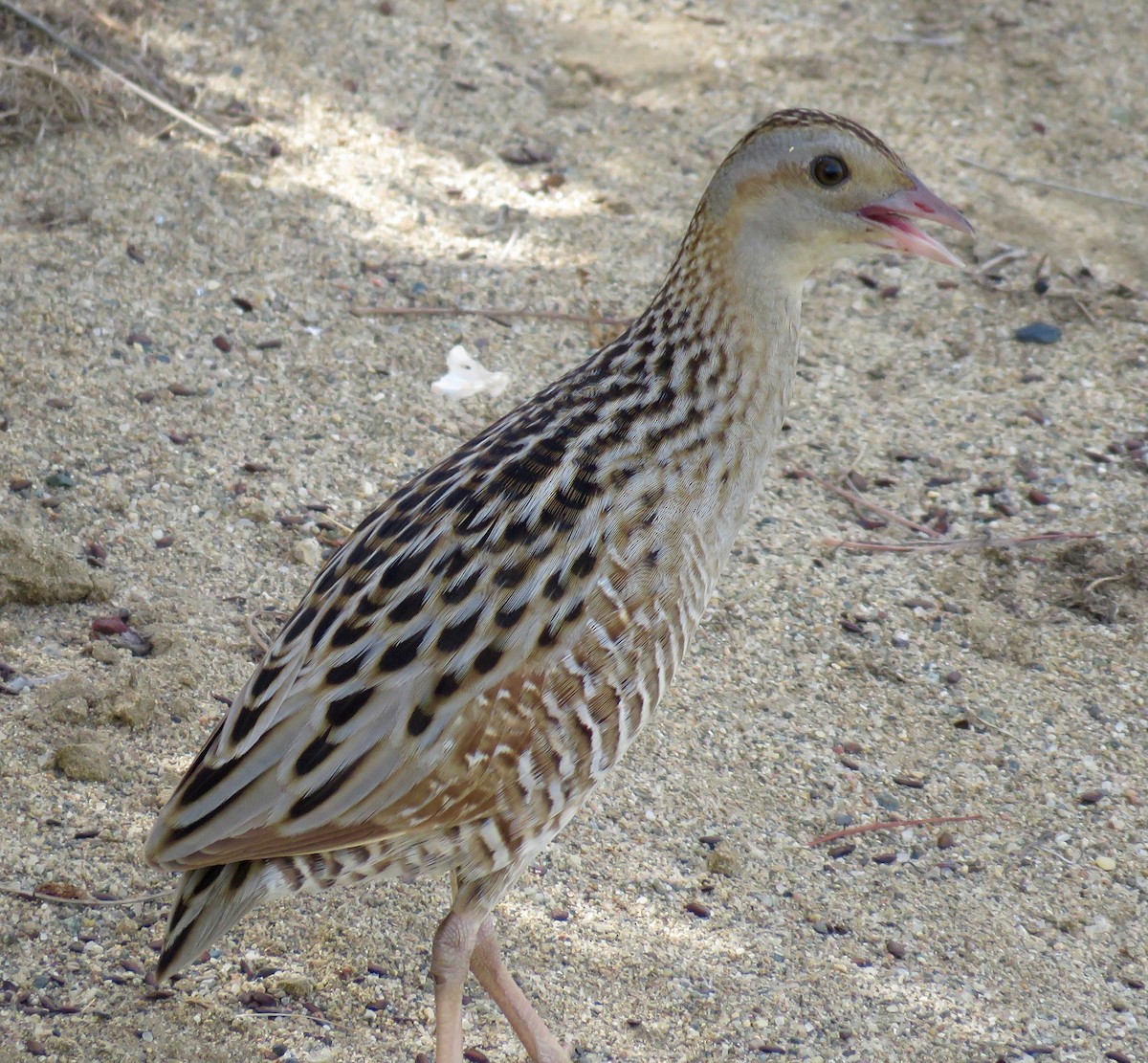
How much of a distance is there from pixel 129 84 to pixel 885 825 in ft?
15.2

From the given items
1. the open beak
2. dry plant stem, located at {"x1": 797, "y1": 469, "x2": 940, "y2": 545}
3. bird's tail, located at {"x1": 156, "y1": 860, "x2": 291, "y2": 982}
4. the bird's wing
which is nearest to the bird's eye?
the open beak

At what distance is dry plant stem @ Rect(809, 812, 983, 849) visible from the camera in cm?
458

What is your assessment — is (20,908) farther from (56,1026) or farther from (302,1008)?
(302,1008)

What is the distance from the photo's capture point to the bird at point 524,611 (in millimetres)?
3260

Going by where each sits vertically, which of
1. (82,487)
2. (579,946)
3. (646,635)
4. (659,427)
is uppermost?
(659,427)

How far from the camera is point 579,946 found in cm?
417

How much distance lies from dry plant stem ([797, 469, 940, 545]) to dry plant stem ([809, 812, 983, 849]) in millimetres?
1345

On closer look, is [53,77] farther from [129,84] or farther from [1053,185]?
[1053,185]

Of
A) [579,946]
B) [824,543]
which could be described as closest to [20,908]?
[579,946]

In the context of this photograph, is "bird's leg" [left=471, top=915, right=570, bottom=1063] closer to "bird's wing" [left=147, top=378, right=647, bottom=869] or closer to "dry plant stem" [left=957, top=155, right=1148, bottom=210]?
"bird's wing" [left=147, top=378, right=647, bottom=869]


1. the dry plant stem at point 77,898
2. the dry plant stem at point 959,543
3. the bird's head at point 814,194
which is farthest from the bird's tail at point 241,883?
the dry plant stem at point 959,543

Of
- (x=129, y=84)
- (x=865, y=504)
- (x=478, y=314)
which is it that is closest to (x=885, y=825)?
(x=865, y=504)

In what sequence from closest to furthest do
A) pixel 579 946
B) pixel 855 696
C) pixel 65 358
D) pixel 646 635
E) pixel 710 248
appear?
pixel 646 635 < pixel 710 248 < pixel 579 946 < pixel 855 696 < pixel 65 358

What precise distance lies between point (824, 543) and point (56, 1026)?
Answer: 3.20m
